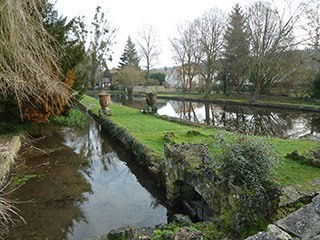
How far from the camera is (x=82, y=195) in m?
6.17

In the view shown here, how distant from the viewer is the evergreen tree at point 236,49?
29453 mm

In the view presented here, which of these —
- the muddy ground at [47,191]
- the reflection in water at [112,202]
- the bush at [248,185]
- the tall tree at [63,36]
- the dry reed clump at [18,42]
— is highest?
the tall tree at [63,36]

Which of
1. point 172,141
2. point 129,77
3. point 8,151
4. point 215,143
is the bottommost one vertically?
point 172,141

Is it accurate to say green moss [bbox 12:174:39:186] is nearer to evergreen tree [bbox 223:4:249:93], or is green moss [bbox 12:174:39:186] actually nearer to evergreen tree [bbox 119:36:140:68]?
evergreen tree [bbox 223:4:249:93]

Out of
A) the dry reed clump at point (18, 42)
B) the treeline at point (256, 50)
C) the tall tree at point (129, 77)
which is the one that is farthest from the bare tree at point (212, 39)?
the dry reed clump at point (18, 42)

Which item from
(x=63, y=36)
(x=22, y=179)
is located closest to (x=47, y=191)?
(x=22, y=179)

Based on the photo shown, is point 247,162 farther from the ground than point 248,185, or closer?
farther from the ground

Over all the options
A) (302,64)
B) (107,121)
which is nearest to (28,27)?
(107,121)

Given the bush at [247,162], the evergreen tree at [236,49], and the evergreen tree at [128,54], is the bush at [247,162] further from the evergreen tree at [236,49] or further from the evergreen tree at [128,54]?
the evergreen tree at [128,54]

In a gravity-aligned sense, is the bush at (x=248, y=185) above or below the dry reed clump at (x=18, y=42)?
below

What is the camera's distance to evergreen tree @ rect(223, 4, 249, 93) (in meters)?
29.5

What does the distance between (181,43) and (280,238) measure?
38.6 m

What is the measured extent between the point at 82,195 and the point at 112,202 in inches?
31.2

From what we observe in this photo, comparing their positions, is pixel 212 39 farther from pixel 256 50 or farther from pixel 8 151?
pixel 8 151
